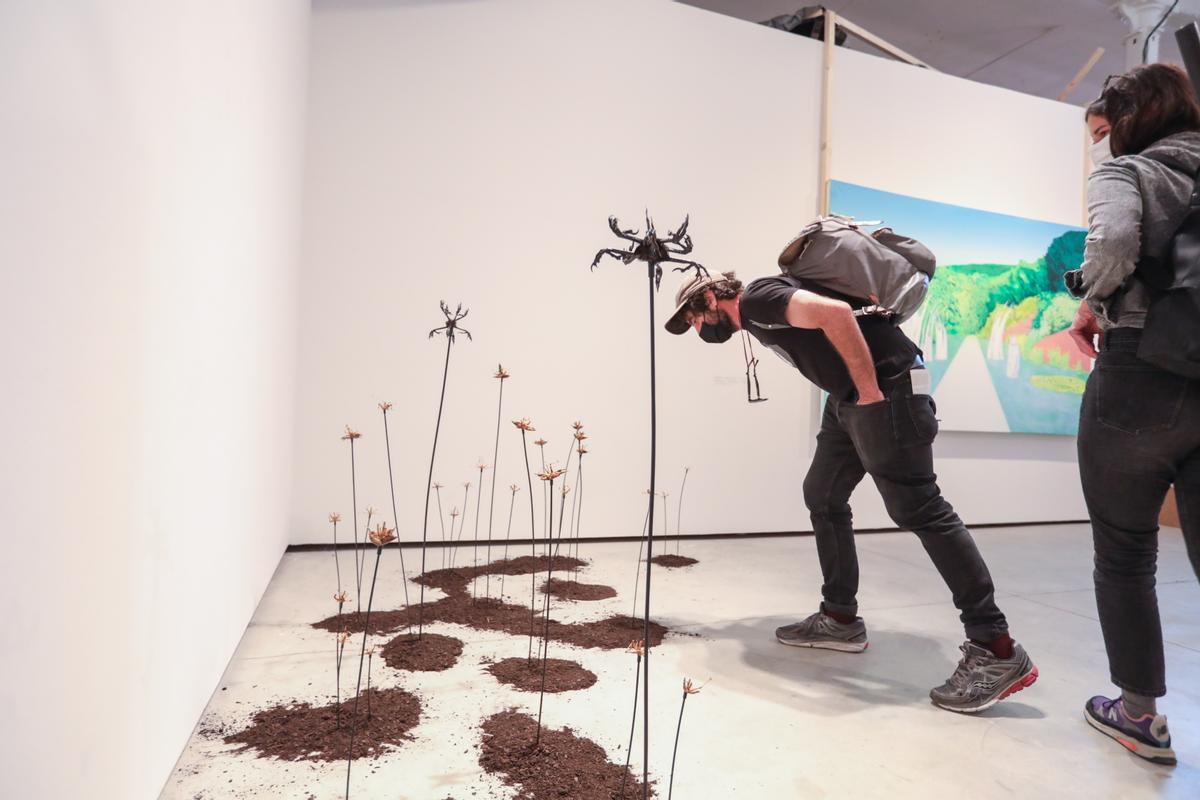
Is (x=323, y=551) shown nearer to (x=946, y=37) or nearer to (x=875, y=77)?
(x=875, y=77)

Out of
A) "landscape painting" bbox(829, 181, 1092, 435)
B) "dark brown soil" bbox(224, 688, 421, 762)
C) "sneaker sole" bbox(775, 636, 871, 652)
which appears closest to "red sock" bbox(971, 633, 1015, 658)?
"sneaker sole" bbox(775, 636, 871, 652)

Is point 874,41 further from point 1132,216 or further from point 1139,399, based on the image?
point 1139,399

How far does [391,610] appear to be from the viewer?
2260 mm

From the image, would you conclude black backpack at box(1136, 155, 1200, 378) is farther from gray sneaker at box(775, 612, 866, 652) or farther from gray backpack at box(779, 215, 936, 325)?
gray sneaker at box(775, 612, 866, 652)

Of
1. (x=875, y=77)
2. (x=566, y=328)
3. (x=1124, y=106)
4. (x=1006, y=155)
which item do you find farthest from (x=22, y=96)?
(x=1006, y=155)

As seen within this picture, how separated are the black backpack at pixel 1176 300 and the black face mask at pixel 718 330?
0.91 m

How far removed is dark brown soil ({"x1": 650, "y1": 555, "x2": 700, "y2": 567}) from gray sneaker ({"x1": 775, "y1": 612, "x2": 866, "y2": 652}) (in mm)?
1023

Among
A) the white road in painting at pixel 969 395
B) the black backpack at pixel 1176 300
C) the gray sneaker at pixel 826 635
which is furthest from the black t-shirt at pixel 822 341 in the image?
the white road in painting at pixel 969 395

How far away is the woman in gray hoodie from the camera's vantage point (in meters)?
1.35

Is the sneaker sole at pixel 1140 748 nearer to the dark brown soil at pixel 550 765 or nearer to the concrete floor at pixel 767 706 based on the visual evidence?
the concrete floor at pixel 767 706

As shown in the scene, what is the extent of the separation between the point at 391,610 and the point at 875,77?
4.00 metres

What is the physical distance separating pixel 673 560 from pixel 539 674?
1492mm

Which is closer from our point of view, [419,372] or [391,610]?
[391,610]

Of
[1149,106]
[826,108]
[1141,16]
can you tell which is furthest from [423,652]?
[1141,16]
